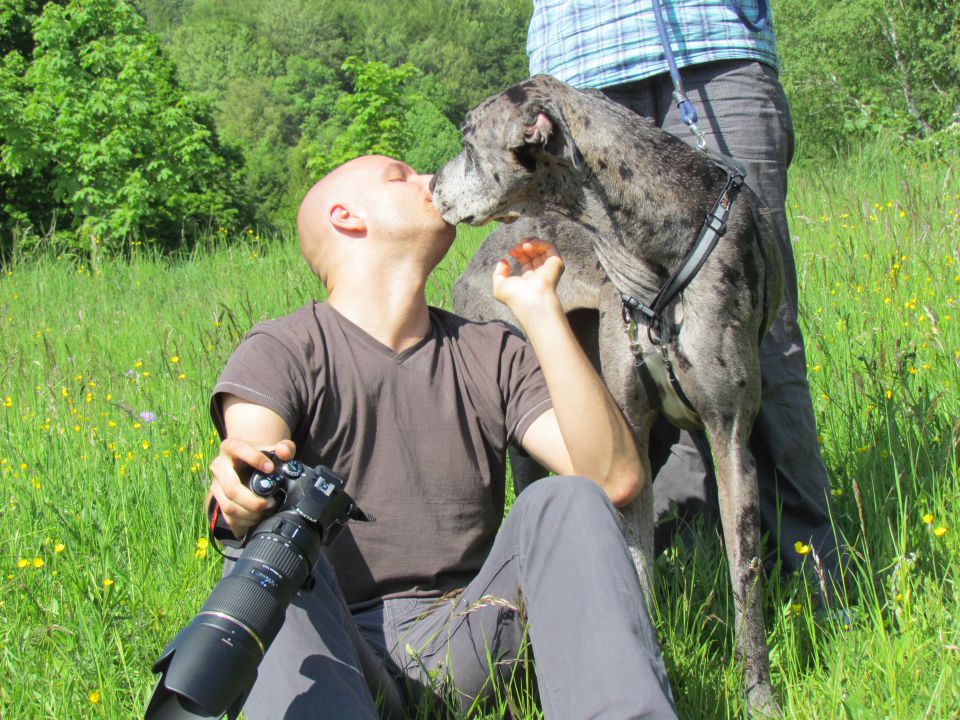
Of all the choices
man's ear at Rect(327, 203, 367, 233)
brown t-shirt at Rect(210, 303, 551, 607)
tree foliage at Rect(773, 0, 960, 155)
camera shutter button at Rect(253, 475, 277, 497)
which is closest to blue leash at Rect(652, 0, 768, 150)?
brown t-shirt at Rect(210, 303, 551, 607)

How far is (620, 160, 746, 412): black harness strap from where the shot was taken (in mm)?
2822

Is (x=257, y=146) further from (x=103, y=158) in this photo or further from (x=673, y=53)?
(x=673, y=53)

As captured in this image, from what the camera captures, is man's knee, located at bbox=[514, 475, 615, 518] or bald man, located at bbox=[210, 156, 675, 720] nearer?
bald man, located at bbox=[210, 156, 675, 720]

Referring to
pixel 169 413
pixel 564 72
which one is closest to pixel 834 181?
pixel 564 72

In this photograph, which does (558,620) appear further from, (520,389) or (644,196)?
(644,196)

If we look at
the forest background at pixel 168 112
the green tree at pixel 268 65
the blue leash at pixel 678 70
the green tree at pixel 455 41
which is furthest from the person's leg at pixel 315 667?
the green tree at pixel 455 41

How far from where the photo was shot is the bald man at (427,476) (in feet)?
6.37

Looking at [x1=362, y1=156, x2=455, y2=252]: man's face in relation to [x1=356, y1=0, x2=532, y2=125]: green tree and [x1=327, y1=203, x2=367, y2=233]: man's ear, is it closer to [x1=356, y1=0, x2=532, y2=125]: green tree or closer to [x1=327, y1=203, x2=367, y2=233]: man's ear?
[x1=327, y1=203, x2=367, y2=233]: man's ear

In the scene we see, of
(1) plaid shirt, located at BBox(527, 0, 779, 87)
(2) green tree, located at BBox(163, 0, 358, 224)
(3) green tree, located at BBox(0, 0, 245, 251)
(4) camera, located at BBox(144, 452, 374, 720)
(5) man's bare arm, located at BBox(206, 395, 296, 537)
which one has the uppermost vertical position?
→ (1) plaid shirt, located at BBox(527, 0, 779, 87)

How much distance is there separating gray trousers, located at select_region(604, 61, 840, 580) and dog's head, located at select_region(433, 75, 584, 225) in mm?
568

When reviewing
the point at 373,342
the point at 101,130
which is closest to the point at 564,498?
the point at 373,342

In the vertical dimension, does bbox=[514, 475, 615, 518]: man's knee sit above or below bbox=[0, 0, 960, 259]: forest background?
above

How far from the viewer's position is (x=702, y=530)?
3.57 meters

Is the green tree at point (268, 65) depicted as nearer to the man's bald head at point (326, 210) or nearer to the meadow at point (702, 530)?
the meadow at point (702, 530)
